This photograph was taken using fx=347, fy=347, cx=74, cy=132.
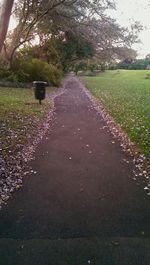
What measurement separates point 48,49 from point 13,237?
37.4 metres

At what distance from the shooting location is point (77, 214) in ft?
18.8

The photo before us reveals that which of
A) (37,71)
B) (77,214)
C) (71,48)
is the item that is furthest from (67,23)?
(77,214)

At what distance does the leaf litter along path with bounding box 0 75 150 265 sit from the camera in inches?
179

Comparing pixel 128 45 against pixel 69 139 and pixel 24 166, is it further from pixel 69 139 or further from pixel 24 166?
pixel 24 166

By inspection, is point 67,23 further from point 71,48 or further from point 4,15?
point 71,48

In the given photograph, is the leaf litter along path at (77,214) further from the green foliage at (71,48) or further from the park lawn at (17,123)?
the green foliage at (71,48)

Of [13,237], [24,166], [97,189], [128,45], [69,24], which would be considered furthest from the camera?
[128,45]

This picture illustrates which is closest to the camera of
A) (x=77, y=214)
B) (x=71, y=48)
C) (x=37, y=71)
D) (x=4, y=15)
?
(x=77, y=214)

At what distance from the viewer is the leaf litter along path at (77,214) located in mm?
4559

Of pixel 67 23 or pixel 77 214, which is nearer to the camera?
pixel 77 214

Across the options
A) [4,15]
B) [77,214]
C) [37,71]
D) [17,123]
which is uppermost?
[4,15]

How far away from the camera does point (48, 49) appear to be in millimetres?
40594

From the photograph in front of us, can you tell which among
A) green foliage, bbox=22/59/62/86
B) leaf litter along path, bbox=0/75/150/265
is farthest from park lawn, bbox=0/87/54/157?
green foliage, bbox=22/59/62/86

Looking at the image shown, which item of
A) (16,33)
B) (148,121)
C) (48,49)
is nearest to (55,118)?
(148,121)
